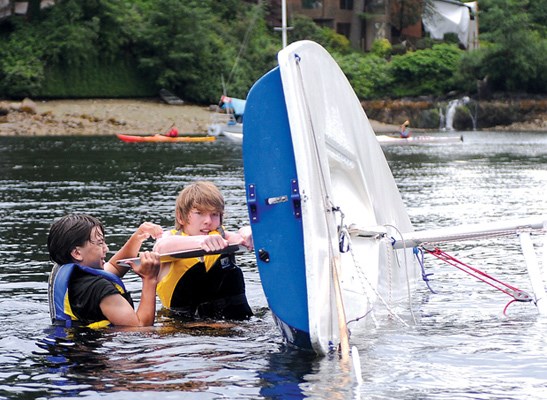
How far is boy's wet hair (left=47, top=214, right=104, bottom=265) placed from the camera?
6.77 metres

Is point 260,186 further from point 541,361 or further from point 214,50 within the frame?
point 214,50

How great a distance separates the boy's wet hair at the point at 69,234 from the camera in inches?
266

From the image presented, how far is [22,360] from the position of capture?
6734 mm

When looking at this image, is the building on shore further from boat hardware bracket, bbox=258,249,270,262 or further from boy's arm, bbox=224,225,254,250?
boat hardware bracket, bbox=258,249,270,262

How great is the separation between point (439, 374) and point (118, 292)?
2.15 meters

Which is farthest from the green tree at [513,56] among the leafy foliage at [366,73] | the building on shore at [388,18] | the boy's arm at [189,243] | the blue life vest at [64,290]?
the blue life vest at [64,290]

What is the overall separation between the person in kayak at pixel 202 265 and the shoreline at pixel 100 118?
43.4m

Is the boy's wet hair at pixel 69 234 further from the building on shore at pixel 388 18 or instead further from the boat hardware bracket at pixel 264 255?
the building on shore at pixel 388 18

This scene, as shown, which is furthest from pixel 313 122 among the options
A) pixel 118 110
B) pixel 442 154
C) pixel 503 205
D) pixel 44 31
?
pixel 44 31

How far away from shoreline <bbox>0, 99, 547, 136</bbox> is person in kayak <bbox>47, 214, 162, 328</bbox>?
1735 inches

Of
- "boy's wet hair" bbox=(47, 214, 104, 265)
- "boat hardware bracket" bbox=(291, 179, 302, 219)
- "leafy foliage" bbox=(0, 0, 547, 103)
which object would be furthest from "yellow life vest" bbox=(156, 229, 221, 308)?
"leafy foliage" bbox=(0, 0, 547, 103)

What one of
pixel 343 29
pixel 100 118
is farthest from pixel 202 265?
pixel 343 29

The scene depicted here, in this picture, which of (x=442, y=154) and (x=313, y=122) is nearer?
(x=313, y=122)

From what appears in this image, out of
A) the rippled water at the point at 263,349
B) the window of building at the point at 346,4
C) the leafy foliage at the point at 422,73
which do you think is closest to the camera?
the rippled water at the point at 263,349
